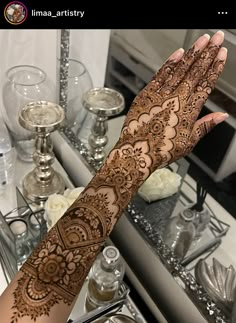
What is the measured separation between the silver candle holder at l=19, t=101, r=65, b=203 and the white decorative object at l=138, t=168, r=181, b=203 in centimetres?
21

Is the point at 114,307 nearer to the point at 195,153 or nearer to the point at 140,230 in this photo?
the point at 140,230

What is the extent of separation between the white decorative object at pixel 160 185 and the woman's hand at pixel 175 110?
0.18m

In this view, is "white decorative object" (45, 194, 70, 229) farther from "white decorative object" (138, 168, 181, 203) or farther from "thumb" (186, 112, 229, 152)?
"thumb" (186, 112, 229, 152)

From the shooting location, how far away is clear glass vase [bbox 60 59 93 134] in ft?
2.87

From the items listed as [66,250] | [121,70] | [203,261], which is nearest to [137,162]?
[66,250]

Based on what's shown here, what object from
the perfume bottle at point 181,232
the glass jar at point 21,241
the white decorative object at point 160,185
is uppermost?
the white decorative object at point 160,185

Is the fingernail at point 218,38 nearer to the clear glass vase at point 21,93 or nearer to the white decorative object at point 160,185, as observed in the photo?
the white decorative object at point 160,185

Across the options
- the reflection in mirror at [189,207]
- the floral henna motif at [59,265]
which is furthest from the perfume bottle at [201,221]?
the floral henna motif at [59,265]

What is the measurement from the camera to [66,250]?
0.45 meters

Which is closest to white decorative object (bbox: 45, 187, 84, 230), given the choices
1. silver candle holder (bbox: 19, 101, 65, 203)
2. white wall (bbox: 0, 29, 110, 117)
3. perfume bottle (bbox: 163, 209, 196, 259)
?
silver candle holder (bbox: 19, 101, 65, 203)

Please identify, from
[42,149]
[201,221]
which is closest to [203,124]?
[201,221]

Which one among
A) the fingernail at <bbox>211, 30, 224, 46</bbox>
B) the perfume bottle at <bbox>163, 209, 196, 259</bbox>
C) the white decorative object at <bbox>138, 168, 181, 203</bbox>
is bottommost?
the perfume bottle at <bbox>163, 209, 196, 259</bbox>
